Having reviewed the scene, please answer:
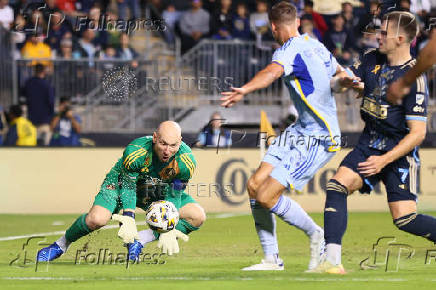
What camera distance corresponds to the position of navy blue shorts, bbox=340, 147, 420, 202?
8.23 meters

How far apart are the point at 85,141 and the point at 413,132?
9407mm

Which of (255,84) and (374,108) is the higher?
(255,84)

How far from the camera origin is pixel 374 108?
8.35 metres

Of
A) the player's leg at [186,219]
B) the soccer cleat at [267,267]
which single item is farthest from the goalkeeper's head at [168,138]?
the soccer cleat at [267,267]

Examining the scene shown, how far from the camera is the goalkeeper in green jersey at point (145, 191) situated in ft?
28.5

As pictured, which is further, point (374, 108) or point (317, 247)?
point (317, 247)

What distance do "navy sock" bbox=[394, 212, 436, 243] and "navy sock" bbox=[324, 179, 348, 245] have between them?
0.51 m

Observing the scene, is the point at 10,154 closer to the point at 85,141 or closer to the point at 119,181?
the point at 85,141

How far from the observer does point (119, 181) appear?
9312 millimetres

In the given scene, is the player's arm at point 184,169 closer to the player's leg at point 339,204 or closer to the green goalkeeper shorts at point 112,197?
the green goalkeeper shorts at point 112,197

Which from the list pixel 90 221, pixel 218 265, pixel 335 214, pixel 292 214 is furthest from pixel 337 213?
pixel 90 221

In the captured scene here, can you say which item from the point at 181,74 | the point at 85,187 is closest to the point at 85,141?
the point at 85,187

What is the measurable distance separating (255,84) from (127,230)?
73.7 inches

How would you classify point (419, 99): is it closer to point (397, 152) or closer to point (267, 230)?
point (397, 152)
